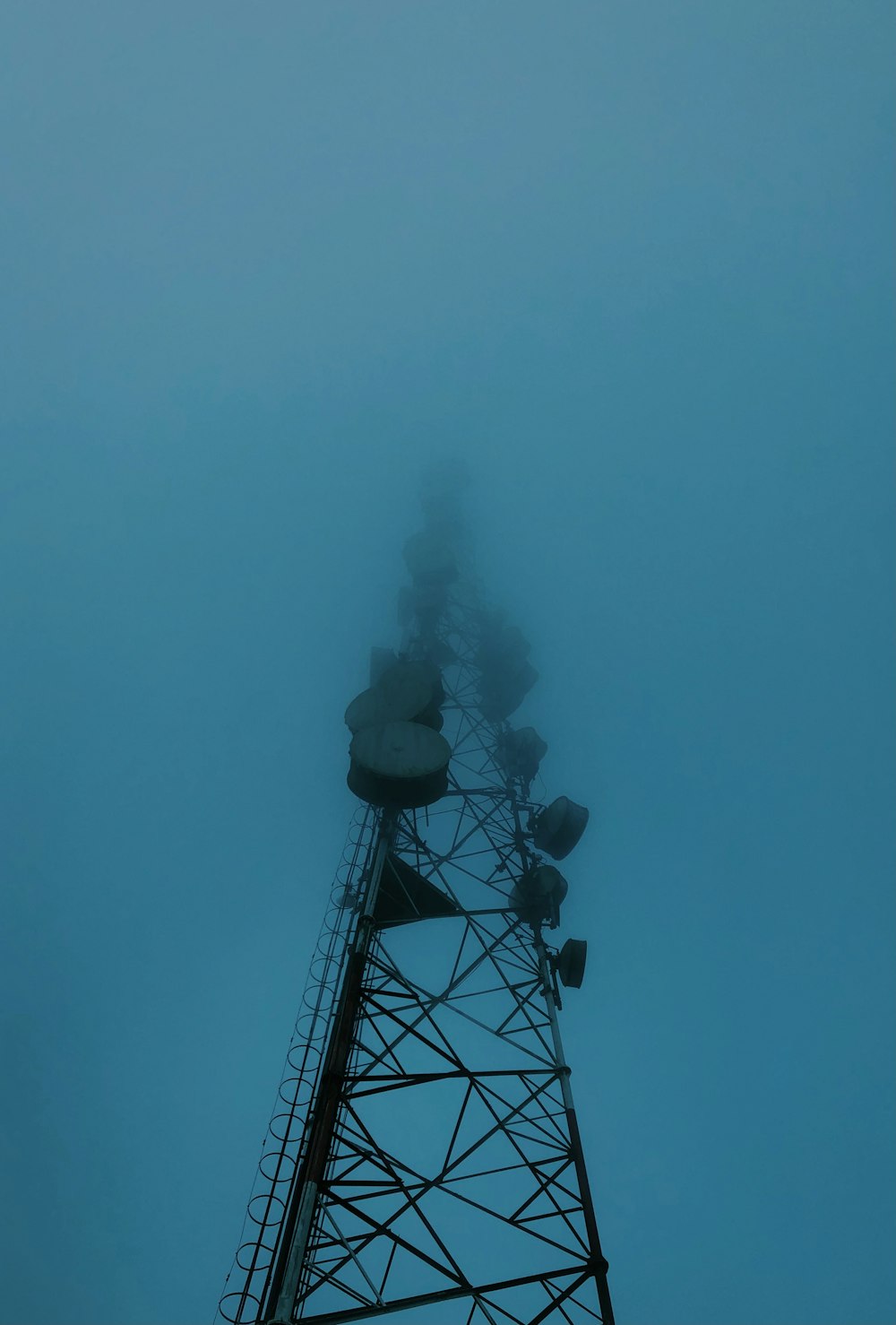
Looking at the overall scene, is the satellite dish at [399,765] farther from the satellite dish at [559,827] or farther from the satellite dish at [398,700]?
the satellite dish at [559,827]

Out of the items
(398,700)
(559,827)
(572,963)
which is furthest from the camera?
(398,700)

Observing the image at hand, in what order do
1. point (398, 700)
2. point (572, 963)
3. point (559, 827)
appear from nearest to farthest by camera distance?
point (572, 963), point (559, 827), point (398, 700)

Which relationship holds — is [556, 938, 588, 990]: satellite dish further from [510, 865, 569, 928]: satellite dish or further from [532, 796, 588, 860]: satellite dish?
[532, 796, 588, 860]: satellite dish

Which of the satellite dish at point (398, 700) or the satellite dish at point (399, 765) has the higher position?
the satellite dish at point (398, 700)

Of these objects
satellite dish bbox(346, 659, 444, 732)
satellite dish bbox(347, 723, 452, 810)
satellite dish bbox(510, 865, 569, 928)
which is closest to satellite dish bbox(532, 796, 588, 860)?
satellite dish bbox(510, 865, 569, 928)

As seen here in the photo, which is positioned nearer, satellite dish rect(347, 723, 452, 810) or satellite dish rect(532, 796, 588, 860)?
satellite dish rect(347, 723, 452, 810)

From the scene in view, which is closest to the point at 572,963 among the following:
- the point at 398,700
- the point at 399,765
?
the point at 399,765

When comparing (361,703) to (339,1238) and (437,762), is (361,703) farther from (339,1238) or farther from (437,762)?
(339,1238)

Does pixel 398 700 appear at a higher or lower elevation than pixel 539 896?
higher

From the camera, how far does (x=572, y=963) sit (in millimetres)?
13578

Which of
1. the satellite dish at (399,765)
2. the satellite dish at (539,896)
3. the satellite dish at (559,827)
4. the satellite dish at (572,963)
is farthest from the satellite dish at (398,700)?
the satellite dish at (572,963)

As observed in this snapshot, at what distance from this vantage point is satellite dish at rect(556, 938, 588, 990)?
1352cm

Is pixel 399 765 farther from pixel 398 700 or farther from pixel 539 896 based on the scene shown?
pixel 539 896

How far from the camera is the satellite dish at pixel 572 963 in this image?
532 inches
